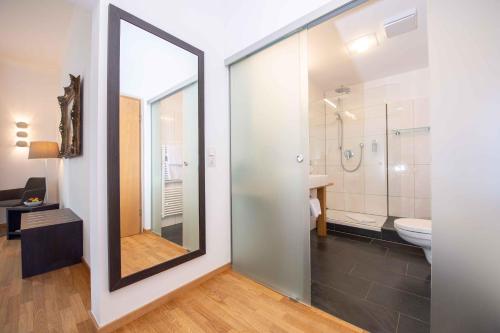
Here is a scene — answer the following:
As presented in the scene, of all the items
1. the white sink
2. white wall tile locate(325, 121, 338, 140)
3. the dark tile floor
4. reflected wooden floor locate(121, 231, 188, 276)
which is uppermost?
white wall tile locate(325, 121, 338, 140)

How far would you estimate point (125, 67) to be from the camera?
1.33 m

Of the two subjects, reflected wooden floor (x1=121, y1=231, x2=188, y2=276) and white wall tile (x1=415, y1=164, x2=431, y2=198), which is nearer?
reflected wooden floor (x1=121, y1=231, x2=188, y2=276)

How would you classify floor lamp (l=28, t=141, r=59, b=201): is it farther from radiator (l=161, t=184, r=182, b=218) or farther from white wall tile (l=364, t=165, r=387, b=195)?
white wall tile (l=364, t=165, r=387, b=195)

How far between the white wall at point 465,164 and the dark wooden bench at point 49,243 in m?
2.95

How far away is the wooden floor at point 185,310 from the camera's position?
4.06 ft

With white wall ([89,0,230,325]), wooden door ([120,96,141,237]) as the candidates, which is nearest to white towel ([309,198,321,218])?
white wall ([89,0,230,325])

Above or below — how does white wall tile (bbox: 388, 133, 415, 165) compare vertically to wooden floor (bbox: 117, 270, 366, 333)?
above

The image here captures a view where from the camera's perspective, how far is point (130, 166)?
1419 millimetres

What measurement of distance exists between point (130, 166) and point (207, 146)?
2.08ft

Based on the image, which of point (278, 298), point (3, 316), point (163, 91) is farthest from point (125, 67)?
point (278, 298)

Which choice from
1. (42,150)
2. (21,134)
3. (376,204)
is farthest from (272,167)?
(21,134)

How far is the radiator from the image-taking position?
1.70 metres

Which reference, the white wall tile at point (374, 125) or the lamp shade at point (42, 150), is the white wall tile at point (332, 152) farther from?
the lamp shade at point (42, 150)

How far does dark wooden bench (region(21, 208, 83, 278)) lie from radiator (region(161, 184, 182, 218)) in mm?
1154
